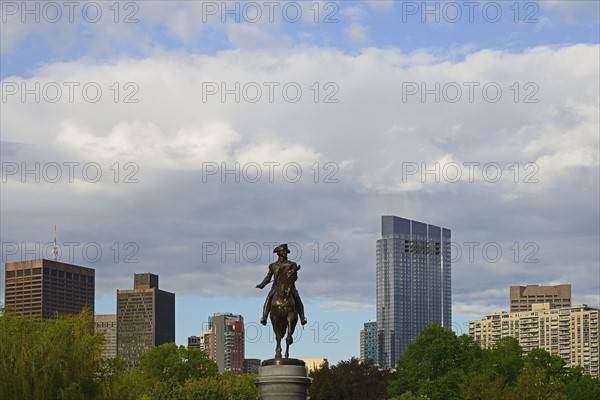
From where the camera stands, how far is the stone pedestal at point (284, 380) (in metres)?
39.6

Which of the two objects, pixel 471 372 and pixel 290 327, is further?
pixel 471 372

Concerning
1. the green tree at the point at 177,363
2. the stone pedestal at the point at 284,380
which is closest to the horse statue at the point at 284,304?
the stone pedestal at the point at 284,380

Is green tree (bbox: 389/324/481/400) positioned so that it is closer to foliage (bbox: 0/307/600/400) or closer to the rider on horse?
foliage (bbox: 0/307/600/400)

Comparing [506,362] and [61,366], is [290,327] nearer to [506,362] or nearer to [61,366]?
[61,366]

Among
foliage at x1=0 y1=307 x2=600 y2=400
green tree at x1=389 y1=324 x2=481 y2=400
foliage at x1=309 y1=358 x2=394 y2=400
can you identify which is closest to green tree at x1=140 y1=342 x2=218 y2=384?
foliage at x1=0 y1=307 x2=600 y2=400

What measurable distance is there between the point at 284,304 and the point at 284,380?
99.9 inches

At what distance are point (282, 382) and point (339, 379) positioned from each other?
5221 cm

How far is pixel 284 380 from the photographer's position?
130 feet

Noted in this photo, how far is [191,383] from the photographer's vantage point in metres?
81.3

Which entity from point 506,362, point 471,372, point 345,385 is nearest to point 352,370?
point 345,385

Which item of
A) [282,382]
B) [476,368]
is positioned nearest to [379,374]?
[476,368]

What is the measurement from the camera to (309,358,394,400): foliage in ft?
299

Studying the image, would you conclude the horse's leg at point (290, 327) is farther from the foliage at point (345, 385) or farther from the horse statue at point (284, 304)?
the foliage at point (345, 385)

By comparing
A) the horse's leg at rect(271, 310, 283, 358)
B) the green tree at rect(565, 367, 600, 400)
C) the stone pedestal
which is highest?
the horse's leg at rect(271, 310, 283, 358)
